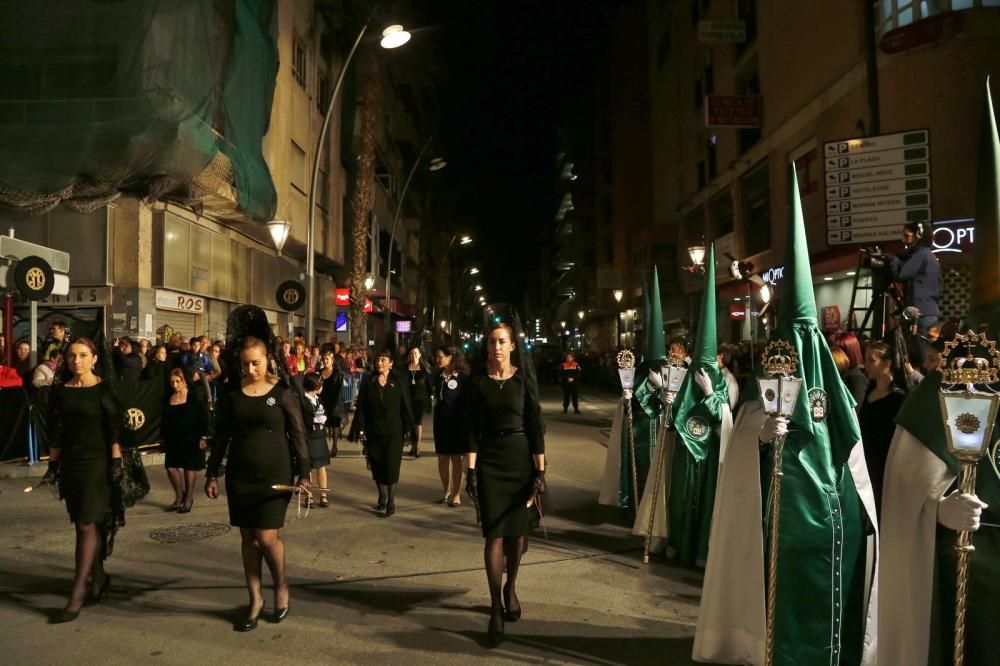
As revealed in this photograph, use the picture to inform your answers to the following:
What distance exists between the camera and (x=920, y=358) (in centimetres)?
703

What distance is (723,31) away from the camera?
2467 cm

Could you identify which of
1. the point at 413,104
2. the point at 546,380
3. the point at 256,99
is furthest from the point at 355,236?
the point at 413,104

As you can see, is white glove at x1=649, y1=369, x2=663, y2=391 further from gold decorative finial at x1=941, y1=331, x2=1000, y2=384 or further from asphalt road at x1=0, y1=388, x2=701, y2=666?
gold decorative finial at x1=941, y1=331, x2=1000, y2=384

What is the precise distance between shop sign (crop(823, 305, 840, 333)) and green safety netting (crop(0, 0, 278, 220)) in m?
14.5

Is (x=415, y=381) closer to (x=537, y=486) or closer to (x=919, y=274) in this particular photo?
(x=919, y=274)

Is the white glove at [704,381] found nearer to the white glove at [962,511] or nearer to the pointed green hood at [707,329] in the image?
the pointed green hood at [707,329]

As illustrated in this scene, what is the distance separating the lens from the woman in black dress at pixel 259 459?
4.97 metres

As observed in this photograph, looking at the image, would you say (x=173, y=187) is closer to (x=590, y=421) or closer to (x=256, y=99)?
(x=256, y=99)

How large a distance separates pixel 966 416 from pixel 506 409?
116 inches

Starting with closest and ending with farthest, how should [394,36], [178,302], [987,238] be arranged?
[987,238] < [394,36] < [178,302]

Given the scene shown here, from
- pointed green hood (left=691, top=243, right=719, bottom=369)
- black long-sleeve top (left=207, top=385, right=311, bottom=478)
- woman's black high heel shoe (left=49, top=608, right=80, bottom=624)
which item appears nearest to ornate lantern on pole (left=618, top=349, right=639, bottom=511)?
pointed green hood (left=691, top=243, right=719, bottom=369)

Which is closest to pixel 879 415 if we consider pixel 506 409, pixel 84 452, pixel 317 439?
pixel 506 409

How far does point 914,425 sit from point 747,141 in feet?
85.8

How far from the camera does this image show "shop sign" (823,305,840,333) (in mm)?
17656
